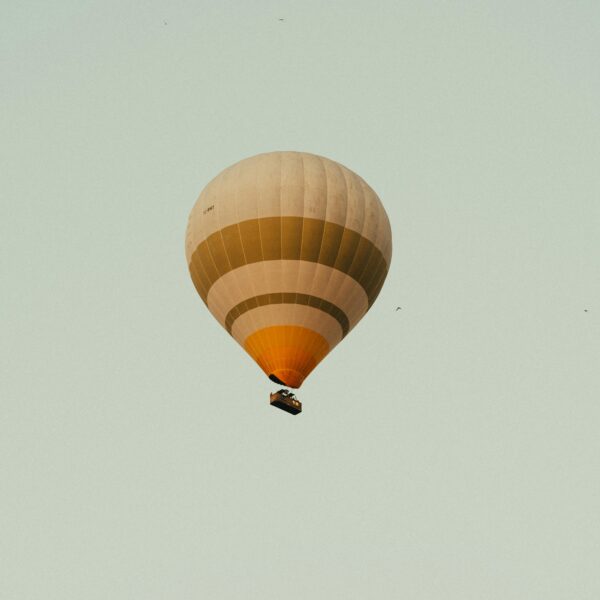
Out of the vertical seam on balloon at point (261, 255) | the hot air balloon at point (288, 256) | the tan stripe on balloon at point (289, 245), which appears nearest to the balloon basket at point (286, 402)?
the hot air balloon at point (288, 256)

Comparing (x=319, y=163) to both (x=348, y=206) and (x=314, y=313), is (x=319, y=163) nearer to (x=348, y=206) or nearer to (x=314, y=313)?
(x=348, y=206)

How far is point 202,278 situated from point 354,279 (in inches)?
195

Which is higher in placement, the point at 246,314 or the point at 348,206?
the point at 348,206

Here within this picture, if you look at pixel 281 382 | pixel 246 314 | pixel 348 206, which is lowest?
pixel 281 382

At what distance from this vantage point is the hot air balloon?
2822cm

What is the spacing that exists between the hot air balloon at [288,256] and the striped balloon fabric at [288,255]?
3cm

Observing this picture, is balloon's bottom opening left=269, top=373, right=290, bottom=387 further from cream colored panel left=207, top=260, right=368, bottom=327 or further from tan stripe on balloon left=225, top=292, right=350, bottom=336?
cream colored panel left=207, top=260, right=368, bottom=327

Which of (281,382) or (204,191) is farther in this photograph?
(204,191)

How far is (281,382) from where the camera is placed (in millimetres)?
28391

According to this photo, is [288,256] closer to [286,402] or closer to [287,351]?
[287,351]

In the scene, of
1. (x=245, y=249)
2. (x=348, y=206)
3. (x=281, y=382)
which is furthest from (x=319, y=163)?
(x=281, y=382)

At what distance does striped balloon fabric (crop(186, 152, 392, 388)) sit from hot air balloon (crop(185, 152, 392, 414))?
3 centimetres

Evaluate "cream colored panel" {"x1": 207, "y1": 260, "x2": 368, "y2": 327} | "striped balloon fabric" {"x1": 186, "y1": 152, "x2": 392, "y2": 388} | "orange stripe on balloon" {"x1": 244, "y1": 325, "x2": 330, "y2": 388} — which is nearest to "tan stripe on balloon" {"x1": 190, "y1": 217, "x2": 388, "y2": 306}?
"striped balloon fabric" {"x1": 186, "y1": 152, "x2": 392, "y2": 388}

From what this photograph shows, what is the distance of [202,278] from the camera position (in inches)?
1175
